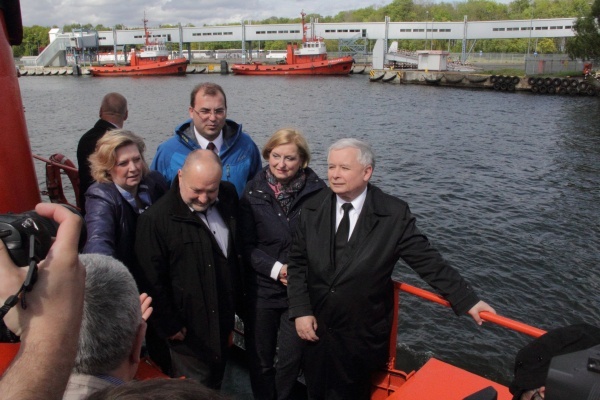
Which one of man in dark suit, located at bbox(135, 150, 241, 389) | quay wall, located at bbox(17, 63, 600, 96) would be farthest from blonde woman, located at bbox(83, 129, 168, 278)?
quay wall, located at bbox(17, 63, 600, 96)

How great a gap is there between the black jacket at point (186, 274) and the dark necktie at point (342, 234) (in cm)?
71

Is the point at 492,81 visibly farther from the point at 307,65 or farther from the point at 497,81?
the point at 307,65

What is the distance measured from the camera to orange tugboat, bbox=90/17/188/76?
67.8 m

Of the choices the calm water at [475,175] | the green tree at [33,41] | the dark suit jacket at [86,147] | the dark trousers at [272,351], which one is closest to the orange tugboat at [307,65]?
the calm water at [475,175]

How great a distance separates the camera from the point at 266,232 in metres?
3.59

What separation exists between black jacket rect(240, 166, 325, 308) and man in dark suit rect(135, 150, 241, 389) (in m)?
0.13

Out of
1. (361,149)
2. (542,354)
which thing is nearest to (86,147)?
(361,149)

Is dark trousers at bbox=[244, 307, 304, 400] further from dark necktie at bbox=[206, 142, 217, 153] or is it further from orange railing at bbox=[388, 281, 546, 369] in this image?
dark necktie at bbox=[206, 142, 217, 153]

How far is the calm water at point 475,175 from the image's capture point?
8.47 meters

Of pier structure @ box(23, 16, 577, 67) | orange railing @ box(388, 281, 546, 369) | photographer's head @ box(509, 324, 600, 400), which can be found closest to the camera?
photographer's head @ box(509, 324, 600, 400)

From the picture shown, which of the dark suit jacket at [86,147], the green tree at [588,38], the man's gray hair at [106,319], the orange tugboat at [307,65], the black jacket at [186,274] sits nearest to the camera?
the man's gray hair at [106,319]

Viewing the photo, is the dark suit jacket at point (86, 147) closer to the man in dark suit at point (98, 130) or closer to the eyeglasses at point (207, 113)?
the man in dark suit at point (98, 130)

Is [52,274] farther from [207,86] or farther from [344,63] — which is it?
[344,63]

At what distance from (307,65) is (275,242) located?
63954 mm
